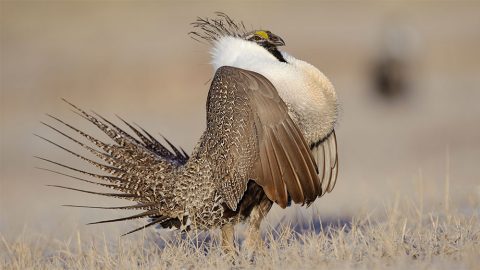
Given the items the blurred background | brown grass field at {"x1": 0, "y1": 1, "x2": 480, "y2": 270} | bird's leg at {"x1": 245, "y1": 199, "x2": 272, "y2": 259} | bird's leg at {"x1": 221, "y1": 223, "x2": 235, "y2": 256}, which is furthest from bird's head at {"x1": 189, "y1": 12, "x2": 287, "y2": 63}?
bird's leg at {"x1": 221, "y1": 223, "x2": 235, "y2": 256}

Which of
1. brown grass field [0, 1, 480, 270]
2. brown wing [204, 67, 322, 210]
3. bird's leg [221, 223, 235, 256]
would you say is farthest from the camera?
bird's leg [221, 223, 235, 256]

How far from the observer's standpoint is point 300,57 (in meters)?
17.9

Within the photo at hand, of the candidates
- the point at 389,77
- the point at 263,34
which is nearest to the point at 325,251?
the point at 263,34

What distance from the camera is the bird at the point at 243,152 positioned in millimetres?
3912

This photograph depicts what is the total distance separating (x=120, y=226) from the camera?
18.9 feet

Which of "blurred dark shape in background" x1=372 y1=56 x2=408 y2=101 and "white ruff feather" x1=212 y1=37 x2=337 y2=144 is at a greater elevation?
"white ruff feather" x1=212 y1=37 x2=337 y2=144

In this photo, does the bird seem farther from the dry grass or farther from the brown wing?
the dry grass

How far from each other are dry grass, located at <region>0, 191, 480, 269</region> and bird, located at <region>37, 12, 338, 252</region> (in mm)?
161

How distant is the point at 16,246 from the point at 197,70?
1332 cm

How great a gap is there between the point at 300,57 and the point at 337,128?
13486 mm

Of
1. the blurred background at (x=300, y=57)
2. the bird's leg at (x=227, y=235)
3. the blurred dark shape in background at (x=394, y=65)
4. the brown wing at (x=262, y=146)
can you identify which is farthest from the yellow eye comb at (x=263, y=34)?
the blurred dark shape in background at (x=394, y=65)

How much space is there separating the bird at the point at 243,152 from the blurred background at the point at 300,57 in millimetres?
312

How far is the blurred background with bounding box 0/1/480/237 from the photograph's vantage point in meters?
7.33

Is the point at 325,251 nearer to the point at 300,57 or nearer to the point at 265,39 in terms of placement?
the point at 265,39
